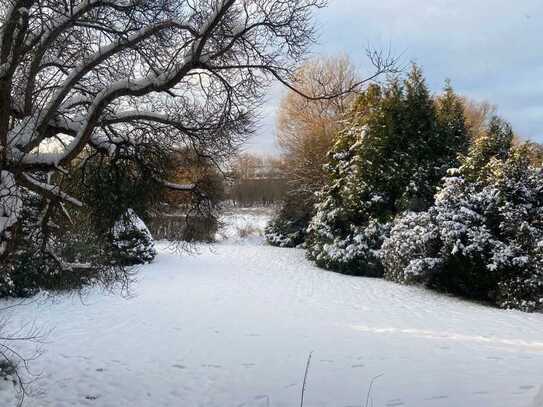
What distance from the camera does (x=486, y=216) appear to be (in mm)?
10891

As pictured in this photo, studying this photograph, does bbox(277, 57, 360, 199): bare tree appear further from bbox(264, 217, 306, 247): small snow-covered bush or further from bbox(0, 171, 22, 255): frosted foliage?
bbox(0, 171, 22, 255): frosted foliage

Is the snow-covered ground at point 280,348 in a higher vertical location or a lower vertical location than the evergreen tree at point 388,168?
lower

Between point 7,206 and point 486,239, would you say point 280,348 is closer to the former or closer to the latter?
point 7,206

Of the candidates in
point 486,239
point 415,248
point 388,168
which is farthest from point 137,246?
point 486,239

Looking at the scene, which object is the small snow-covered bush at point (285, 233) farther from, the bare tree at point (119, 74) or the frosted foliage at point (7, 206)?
the frosted foliage at point (7, 206)

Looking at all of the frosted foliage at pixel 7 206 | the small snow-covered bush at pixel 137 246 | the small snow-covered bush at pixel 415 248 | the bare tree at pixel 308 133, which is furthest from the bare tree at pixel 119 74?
the bare tree at pixel 308 133

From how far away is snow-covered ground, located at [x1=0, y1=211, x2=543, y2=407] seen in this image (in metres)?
5.82

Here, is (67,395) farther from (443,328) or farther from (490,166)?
(490,166)

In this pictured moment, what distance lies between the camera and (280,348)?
7574 millimetres

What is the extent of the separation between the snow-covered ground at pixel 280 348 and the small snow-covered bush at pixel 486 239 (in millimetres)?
577

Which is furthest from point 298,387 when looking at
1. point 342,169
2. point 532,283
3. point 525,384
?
point 342,169

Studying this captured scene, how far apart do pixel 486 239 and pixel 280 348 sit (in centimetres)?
537

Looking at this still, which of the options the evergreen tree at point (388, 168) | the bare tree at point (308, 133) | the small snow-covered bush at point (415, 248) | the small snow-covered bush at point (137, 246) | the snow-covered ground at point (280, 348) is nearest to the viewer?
the snow-covered ground at point (280, 348)

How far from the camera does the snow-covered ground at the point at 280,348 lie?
582cm
